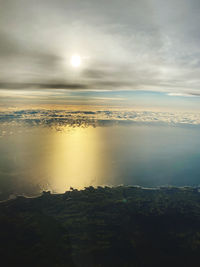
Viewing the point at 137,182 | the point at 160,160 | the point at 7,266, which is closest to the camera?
the point at 7,266

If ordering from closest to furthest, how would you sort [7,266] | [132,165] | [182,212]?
[7,266] → [182,212] → [132,165]

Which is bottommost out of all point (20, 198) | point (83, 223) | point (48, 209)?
point (83, 223)

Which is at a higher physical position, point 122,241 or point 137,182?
point 137,182

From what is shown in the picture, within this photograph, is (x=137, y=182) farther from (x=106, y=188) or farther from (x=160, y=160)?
(x=160, y=160)

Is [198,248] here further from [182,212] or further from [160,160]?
[160,160]

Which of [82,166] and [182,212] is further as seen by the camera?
[82,166]

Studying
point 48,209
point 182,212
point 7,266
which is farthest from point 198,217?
point 7,266

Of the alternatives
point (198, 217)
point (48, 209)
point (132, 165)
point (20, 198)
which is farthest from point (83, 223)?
point (132, 165)
